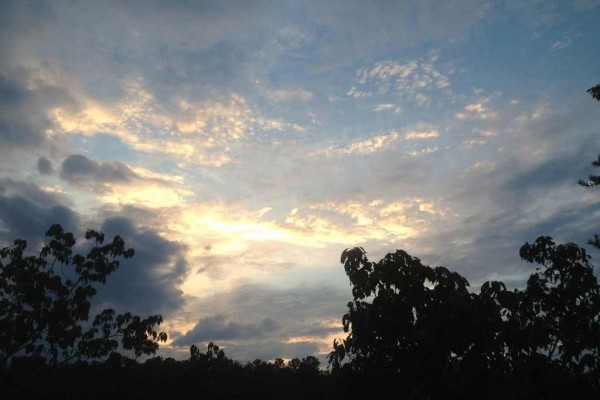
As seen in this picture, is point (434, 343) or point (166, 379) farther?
point (166, 379)

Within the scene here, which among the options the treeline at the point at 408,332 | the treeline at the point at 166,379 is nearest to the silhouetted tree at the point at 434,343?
the treeline at the point at 408,332

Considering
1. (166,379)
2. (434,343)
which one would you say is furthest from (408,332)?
(166,379)

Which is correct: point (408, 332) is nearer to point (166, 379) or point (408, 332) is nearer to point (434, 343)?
point (434, 343)

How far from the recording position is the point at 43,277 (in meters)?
17.4

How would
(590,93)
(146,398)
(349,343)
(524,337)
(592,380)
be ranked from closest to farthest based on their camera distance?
(524,337), (349,343), (592,380), (590,93), (146,398)

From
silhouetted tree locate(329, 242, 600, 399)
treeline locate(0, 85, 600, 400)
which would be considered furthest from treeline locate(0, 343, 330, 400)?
silhouetted tree locate(329, 242, 600, 399)

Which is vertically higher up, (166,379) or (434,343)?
(434,343)

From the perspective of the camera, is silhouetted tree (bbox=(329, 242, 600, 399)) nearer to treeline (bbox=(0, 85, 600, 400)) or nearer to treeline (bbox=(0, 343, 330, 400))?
treeline (bbox=(0, 85, 600, 400))

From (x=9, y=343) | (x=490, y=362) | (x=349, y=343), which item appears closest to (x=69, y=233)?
(x=9, y=343)

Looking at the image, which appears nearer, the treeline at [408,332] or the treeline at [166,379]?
the treeline at [408,332]

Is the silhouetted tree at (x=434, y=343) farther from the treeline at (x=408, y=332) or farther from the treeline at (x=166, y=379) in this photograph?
the treeline at (x=166, y=379)

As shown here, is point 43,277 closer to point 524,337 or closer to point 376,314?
point 376,314

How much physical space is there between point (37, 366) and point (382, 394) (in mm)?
17022

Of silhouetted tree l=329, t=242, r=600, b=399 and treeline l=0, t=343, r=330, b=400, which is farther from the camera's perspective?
treeline l=0, t=343, r=330, b=400
